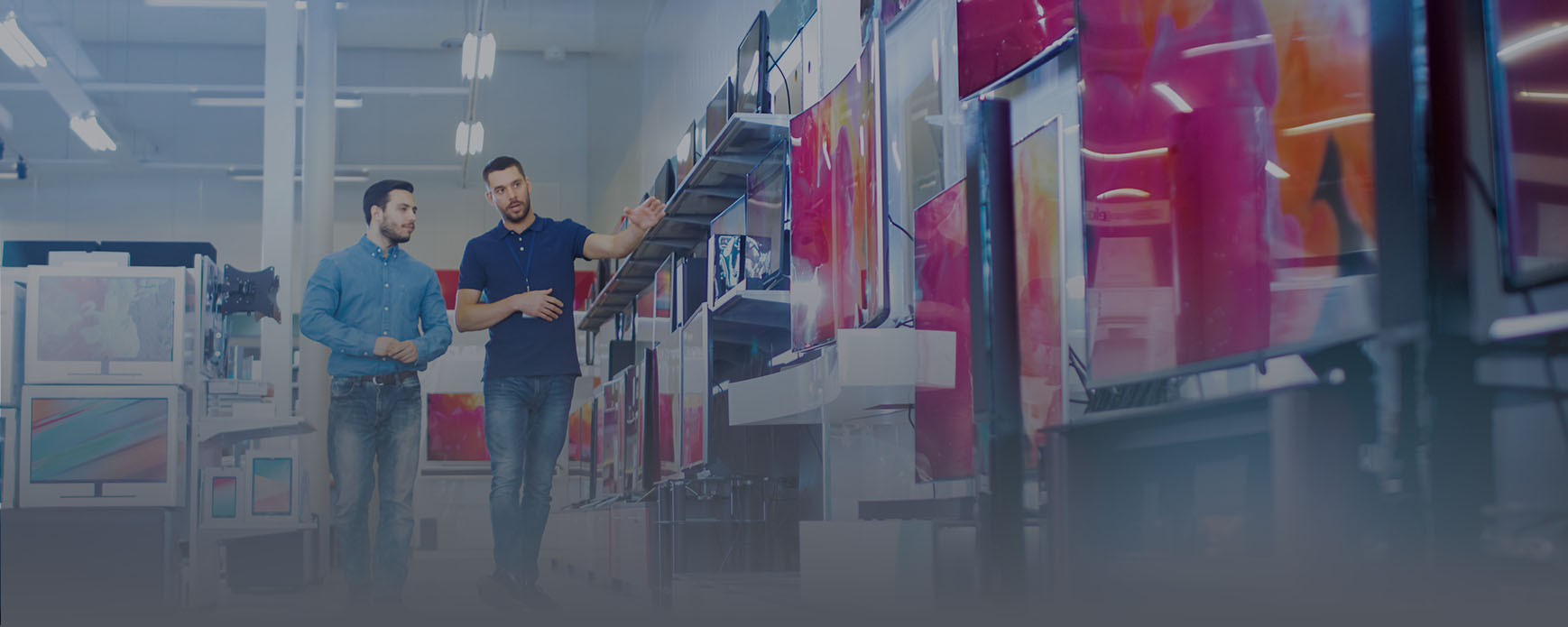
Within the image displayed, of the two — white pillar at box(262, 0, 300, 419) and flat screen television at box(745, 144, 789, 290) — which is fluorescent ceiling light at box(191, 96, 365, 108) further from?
flat screen television at box(745, 144, 789, 290)

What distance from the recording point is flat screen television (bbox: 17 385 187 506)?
12.0 ft

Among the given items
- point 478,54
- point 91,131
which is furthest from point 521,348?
point 91,131

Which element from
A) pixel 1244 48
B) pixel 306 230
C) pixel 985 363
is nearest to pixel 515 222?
pixel 985 363

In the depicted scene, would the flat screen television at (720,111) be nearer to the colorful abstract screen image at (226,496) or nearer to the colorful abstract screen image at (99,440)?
the colorful abstract screen image at (99,440)

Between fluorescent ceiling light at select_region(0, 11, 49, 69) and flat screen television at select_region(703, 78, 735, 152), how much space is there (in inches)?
202

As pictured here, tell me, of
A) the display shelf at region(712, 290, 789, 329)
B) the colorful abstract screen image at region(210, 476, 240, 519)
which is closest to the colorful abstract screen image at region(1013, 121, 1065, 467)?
the display shelf at region(712, 290, 789, 329)

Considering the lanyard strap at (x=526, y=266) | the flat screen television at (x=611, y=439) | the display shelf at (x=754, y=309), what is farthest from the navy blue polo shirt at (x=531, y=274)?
the flat screen television at (x=611, y=439)

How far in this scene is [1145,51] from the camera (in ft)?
5.58

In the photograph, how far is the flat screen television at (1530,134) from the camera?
1.01m

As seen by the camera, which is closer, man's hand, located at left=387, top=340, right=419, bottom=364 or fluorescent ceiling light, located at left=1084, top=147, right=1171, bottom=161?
fluorescent ceiling light, located at left=1084, top=147, right=1171, bottom=161

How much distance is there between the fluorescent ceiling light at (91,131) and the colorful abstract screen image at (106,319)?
22.9 feet

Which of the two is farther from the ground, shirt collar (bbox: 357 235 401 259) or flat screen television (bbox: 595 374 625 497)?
shirt collar (bbox: 357 235 401 259)

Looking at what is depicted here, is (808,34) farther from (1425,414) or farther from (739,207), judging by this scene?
(1425,414)

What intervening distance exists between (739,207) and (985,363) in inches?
120
